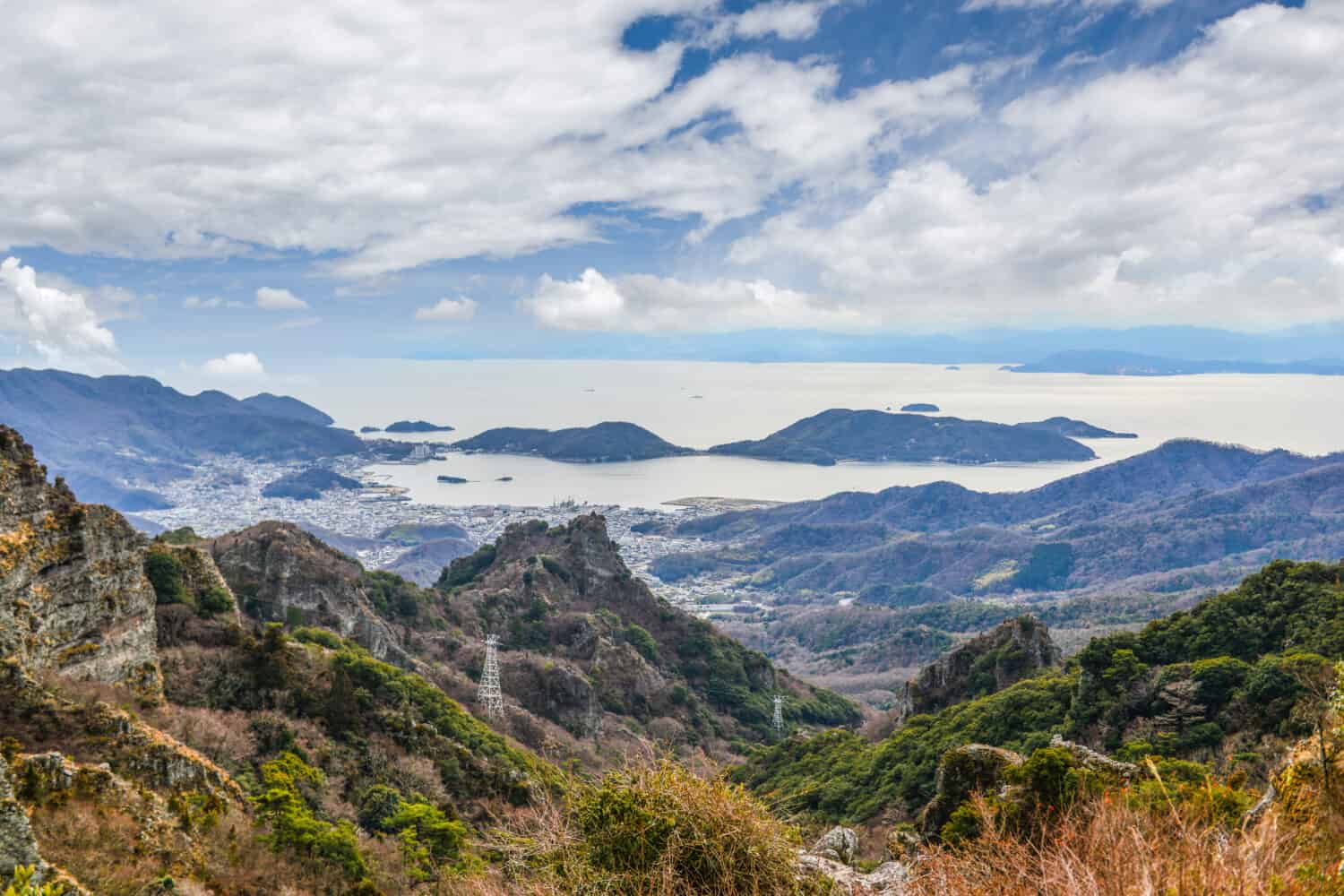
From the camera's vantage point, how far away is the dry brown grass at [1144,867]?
Result: 18.2ft

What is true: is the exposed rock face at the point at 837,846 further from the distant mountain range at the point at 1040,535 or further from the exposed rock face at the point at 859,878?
the distant mountain range at the point at 1040,535

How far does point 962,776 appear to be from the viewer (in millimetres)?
16672

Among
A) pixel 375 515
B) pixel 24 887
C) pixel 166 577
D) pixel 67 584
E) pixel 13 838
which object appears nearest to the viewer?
pixel 24 887

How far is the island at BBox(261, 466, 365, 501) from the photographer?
157 m

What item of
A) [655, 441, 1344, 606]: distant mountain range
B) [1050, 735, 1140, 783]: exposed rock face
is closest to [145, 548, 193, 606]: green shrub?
[1050, 735, 1140, 783]: exposed rock face

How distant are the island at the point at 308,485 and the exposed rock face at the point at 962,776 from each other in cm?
15708

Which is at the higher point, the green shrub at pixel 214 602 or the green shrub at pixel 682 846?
the green shrub at pixel 682 846

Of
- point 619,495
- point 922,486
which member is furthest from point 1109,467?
point 619,495

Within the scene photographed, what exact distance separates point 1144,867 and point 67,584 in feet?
61.9

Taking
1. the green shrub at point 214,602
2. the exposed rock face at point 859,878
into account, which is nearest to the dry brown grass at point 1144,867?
the exposed rock face at point 859,878

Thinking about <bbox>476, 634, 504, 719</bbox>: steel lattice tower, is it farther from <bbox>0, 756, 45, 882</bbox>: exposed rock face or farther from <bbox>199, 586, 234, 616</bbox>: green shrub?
<bbox>0, 756, 45, 882</bbox>: exposed rock face

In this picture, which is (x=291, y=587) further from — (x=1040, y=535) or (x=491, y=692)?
(x=1040, y=535)

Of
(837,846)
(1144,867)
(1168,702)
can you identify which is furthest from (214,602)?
(1168,702)

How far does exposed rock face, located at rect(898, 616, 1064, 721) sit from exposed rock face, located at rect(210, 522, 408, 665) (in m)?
23.9
